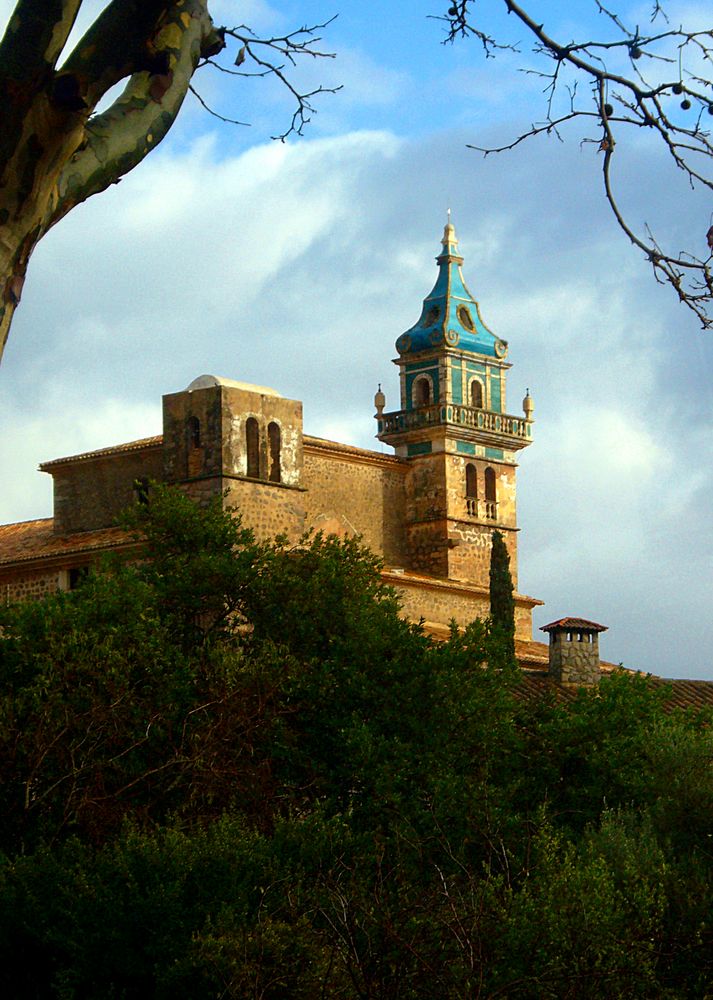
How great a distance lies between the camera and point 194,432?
1759 inches

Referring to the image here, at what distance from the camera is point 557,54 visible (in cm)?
718

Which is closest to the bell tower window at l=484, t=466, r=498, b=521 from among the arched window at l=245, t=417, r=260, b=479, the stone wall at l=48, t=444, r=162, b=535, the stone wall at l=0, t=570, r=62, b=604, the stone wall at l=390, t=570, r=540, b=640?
the stone wall at l=390, t=570, r=540, b=640

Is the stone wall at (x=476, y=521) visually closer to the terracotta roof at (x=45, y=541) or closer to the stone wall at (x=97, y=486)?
the stone wall at (x=97, y=486)

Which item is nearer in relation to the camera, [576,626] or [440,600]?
[576,626]

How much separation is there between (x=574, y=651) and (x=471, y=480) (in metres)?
18.3

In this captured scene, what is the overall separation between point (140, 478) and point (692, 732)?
2302cm

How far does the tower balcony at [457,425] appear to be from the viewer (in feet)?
175

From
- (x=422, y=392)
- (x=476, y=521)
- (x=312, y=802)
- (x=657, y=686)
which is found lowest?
(x=312, y=802)

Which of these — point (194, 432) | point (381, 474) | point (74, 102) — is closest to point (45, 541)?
point (194, 432)

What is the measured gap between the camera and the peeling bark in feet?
20.9

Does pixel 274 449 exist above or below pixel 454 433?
below

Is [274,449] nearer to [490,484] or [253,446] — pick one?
[253,446]

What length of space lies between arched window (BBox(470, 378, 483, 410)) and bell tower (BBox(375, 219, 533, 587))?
27 mm

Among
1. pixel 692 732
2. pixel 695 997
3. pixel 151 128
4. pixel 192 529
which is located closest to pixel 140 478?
pixel 192 529
